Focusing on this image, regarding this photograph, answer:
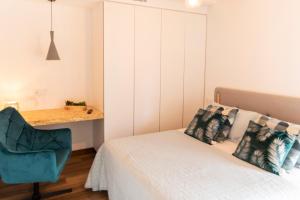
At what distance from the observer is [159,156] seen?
2.19m

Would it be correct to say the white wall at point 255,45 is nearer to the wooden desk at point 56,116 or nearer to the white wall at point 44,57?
the white wall at point 44,57

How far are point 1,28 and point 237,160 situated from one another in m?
3.11

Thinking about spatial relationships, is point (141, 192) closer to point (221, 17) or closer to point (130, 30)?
point (130, 30)

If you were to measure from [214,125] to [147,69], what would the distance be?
4.29 ft

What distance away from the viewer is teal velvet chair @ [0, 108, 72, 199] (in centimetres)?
204

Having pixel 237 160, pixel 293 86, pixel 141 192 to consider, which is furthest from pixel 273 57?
pixel 141 192

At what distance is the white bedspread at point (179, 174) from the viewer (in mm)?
1611

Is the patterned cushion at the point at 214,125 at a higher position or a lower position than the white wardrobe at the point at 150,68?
lower

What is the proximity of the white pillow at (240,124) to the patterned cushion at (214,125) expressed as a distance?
0.05 metres

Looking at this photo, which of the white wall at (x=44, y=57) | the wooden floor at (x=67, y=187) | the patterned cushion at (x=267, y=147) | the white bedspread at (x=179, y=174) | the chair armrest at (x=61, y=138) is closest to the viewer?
the white bedspread at (x=179, y=174)

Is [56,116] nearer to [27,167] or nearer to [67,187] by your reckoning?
[67,187]

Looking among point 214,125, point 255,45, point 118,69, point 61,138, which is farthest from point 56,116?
point 255,45

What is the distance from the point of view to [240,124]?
261 cm

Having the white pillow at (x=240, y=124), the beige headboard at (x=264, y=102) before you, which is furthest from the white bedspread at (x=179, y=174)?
the beige headboard at (x=264, y=102)
